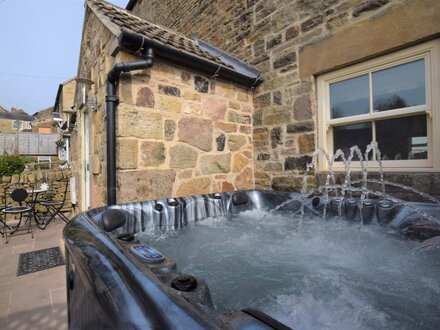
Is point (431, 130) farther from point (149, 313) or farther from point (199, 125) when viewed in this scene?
point (149, 313)

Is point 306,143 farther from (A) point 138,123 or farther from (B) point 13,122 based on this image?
(B) point 13,122

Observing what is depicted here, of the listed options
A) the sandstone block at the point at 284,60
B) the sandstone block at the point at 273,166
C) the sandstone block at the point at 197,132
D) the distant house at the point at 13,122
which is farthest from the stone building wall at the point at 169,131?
the distant house at the point at 13,122

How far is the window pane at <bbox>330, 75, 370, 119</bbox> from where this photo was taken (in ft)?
7.95

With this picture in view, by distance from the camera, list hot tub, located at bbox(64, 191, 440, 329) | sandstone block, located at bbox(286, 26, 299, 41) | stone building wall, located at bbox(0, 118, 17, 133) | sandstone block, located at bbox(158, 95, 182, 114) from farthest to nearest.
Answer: stone building wall, located at bbox(0, 118, 17, 133)
sandstone block, located at bbox(286, 26, 299, 41)
sandstone block, located at bbox(158, 95, 182, 114)
hot tub, located at bbox(64, 191, 440, 329)

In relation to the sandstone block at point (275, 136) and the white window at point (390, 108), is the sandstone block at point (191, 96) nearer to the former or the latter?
the sandstone block at point (275, 136)

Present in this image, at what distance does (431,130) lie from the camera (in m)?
2.04

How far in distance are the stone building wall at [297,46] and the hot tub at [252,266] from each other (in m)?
0.64

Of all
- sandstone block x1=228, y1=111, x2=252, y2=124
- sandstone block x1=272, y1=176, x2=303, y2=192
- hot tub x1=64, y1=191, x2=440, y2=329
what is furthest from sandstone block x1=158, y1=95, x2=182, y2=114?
sandstone block x1=272, y1=176, x2=303, y2=192

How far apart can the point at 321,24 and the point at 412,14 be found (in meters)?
0.80

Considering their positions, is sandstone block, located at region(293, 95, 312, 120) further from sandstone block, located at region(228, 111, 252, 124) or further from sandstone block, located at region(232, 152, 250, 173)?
sandstone block, located at region(232, 152, 250, 173)

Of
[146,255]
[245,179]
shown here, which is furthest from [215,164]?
[146,255]

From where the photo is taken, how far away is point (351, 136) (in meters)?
2.55

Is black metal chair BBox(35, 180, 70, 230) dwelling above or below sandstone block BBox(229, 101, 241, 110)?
below

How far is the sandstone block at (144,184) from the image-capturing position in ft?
7.03
